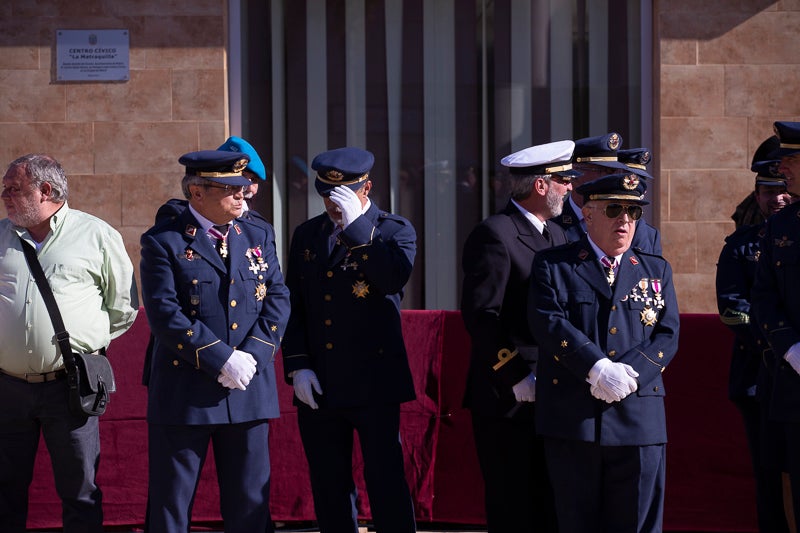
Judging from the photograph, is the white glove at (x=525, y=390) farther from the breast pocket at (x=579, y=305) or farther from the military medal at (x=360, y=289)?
the military medal at (x=360, y=289)

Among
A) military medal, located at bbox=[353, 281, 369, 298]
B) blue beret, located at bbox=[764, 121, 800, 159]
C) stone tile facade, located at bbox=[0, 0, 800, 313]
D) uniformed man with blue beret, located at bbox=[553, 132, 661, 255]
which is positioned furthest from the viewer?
stone tile facade, located at bbox=[0, 0, 800, 313]

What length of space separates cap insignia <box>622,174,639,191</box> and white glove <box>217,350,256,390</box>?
1580 millimetres

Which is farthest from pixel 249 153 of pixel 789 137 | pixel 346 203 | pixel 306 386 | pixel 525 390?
pixel 789 137

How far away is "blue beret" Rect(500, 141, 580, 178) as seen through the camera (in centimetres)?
513

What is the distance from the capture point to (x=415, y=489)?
6.29m

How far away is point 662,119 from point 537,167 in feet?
10.8

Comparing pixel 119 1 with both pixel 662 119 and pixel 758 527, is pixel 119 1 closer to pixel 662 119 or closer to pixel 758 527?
pixel 662 119

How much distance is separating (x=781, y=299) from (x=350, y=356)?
1753 mm

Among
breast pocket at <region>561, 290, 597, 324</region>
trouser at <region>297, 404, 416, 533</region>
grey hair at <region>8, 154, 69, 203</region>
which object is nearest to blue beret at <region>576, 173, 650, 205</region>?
breast pocket at <region>561, 290, 597, 324</region>

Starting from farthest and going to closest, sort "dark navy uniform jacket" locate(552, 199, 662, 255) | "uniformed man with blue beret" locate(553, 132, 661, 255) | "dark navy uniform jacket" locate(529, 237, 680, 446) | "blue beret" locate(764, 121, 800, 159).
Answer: "uniformed man with blue beret" locate(553, 132, 661, 255), "dark navy uniform jacket" locate(552, 199, 662, 255), "blue beret" locate(764, 121, 800, 159), "dark navy uniform jacket" locate(529, 237, 680, 446)

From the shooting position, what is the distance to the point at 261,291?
4996 mm

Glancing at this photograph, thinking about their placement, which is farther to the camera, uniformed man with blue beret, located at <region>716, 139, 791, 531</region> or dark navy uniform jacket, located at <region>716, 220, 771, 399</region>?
dark navy uniform jacket, located at <region>716, 220, 771, 399</region>

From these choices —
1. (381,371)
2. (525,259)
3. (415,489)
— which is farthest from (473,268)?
(415,489)

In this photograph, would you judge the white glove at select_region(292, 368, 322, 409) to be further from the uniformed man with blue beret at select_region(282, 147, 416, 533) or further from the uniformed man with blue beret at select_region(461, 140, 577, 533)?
the uniformed man with blue beret at select_region(461, 140, 577, 533)
